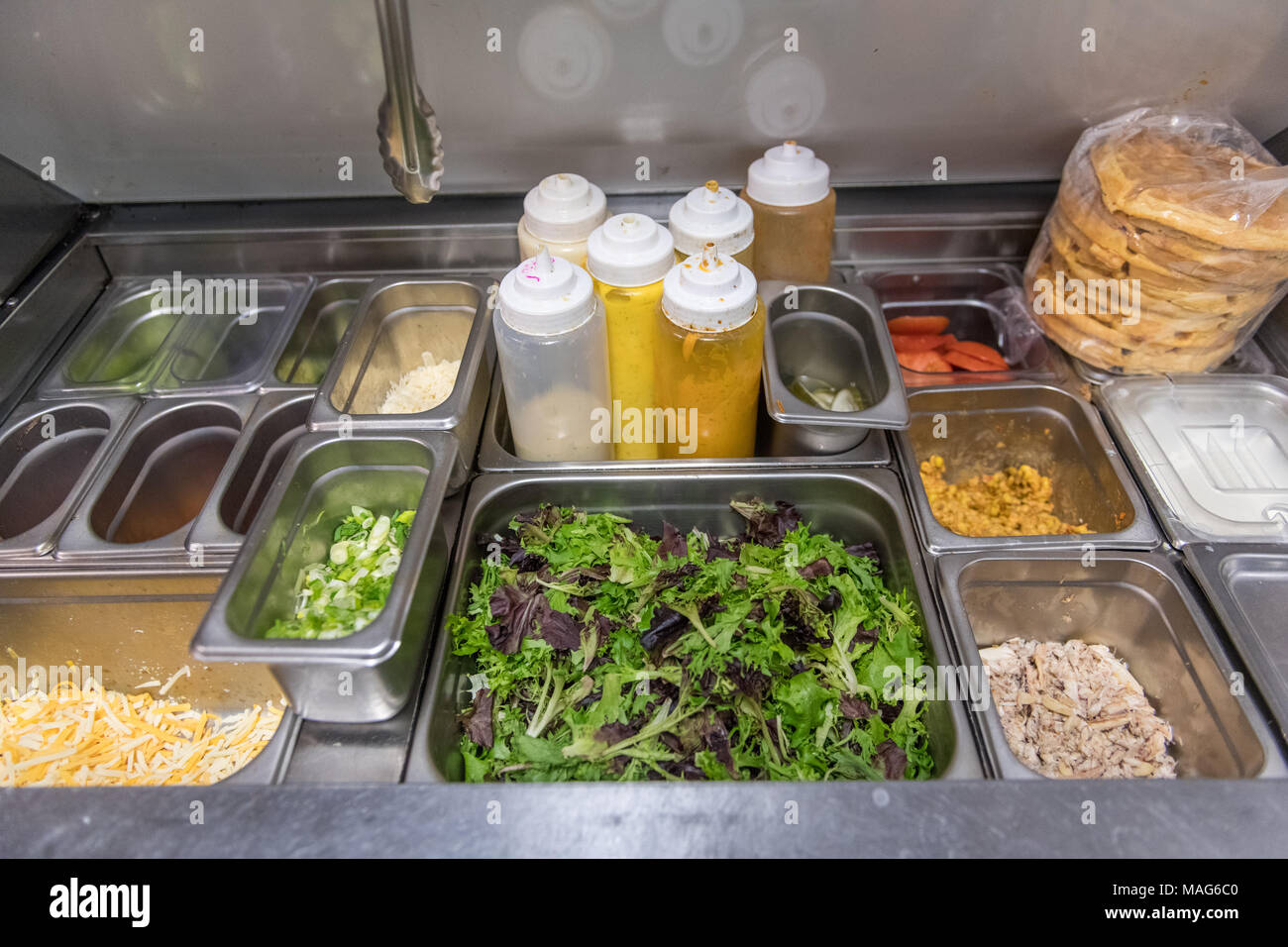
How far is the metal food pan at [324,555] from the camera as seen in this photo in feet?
3.41

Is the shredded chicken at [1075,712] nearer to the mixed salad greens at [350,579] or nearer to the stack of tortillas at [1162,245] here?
the stack of tortillas at [1162,245]

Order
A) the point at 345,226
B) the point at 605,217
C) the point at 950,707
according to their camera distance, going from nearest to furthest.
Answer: the point at 950,707 → the point at 605,217 → the point at 345,226

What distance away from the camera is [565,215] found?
58.1 inches

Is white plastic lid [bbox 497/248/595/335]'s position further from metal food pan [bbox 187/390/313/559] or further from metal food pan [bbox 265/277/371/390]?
metal food pan [bbox 265/277/371/390]

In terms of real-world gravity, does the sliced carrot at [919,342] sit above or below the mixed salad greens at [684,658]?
above

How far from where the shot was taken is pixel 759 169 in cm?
159

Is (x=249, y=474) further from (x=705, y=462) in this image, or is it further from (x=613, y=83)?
(x=613, y=83)

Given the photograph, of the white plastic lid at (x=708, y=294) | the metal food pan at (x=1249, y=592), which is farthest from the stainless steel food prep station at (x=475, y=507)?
the white plastic lid at (x=708, y=294)

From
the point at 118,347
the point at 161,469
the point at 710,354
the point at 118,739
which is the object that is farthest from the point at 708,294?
the point at 118,347

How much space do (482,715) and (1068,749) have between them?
975mm

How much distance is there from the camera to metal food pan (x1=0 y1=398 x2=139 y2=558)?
157 centimetres

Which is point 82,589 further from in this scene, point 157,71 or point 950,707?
point 950,707

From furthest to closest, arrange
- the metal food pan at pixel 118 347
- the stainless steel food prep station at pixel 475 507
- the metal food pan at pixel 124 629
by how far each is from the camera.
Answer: the metal food pan at pixel 118 347 < the metal food pan at pixel 124 629 < the stainless steel food prep station at pixel 475 507
